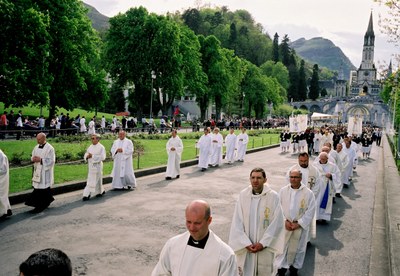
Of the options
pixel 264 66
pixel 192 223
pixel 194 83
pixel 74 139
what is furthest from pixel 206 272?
pixel 264 66

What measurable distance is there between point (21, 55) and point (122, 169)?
1613 centimetres

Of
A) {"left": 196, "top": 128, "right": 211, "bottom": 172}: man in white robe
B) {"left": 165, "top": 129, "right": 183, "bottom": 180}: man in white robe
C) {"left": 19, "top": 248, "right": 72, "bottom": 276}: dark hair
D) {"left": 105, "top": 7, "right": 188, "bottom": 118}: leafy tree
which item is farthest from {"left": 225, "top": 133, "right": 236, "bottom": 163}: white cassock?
{"left": 105, "top": 7, "right": 188, "bottom": 118}: leafy tree

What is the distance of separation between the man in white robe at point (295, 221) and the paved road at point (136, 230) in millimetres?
341

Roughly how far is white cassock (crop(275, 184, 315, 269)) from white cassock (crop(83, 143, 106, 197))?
21.6 feet

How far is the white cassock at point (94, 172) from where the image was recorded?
1188 centimetres

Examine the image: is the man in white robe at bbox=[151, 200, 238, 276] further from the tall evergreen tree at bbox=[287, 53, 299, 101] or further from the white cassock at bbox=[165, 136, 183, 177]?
the tall evergreen tree at bbox=[287, 53, 299, 101]

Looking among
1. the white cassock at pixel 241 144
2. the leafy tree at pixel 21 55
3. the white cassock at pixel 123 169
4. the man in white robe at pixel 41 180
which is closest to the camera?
the man in white robe at pixel 41 180

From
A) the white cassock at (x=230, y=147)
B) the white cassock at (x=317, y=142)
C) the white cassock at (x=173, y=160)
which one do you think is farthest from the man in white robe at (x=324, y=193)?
the white cassock at (x=317, y=142)

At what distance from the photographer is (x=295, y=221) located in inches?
270

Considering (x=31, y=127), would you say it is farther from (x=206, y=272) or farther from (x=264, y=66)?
(x=264, y=66)

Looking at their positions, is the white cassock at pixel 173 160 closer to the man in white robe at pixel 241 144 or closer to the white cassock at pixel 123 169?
the white cassock at pixel 123 169

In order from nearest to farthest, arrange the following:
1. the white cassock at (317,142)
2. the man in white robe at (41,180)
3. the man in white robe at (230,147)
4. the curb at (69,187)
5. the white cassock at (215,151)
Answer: the man in white robe at (41,180)
the curb at (69,187)
the white cassock at (215,151)
the man in white robe at (230,147)
the white cassock at (317,142)

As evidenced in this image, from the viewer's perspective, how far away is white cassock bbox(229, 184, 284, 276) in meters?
5.49

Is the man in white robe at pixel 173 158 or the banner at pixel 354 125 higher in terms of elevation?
the banner at pixel 354 125
